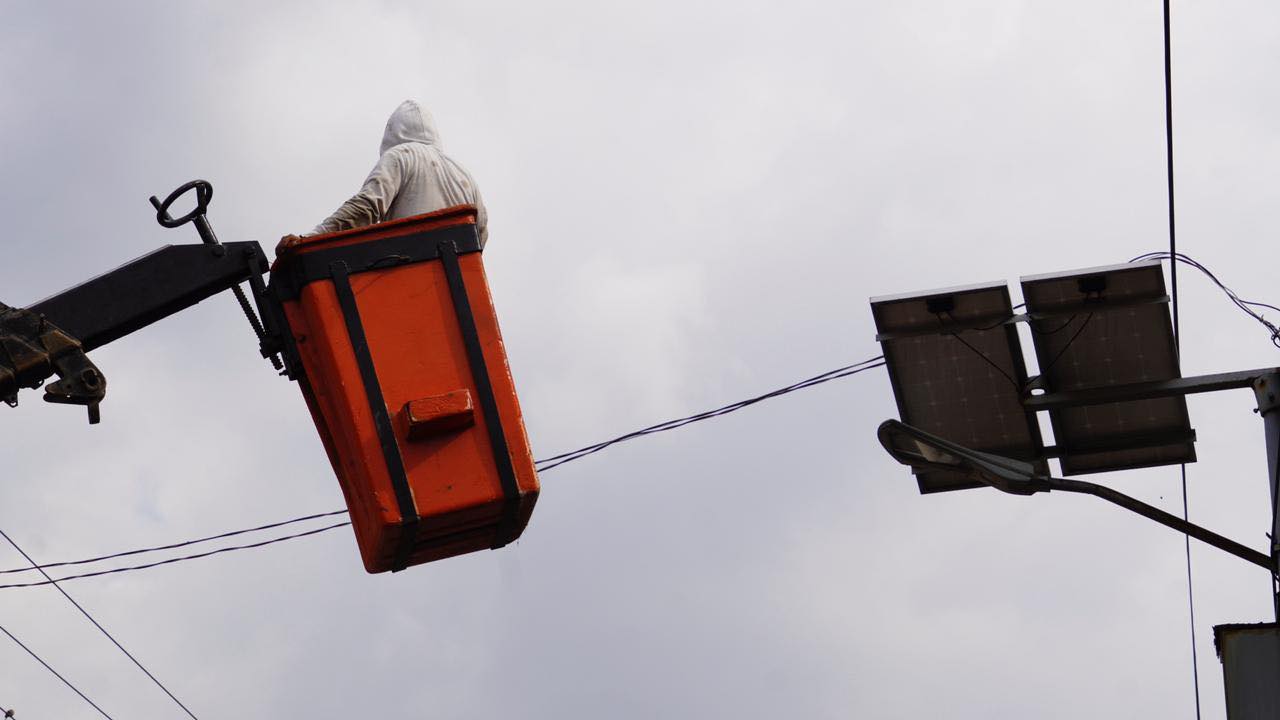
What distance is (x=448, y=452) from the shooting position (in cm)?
716

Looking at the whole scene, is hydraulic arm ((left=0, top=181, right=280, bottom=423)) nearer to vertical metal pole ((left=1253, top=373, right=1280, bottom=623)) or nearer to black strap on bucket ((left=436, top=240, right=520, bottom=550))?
black strap on bucket ((left=436, top=240, right=520, bottom=550))

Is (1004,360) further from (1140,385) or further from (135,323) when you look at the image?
(135,323)

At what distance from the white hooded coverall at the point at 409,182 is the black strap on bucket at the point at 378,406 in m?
0.50

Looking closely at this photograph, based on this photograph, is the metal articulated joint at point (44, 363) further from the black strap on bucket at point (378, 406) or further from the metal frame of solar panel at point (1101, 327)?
the metal frame of solar panel at point (1101, 327)

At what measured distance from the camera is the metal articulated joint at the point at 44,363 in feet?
23.8

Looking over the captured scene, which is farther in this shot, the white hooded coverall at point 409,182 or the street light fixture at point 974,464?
the street light fixture at point 974,464

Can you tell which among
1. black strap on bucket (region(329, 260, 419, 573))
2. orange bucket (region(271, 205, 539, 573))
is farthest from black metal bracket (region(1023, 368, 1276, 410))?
black strap on bucket (region(329, 260, 419, 573))

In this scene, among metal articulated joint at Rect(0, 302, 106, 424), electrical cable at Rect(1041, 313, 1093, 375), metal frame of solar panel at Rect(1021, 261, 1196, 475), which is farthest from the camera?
electrical cable at Rect(1041, 313, 1093, 375)

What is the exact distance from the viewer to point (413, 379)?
7.21 meters

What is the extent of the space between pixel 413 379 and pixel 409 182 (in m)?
1.24

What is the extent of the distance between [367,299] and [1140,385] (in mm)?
5098

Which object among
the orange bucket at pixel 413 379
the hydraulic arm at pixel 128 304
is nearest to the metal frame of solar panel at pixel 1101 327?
the orange bucket at pixel 413 379

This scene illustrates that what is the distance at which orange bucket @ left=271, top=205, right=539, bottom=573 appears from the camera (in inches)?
280

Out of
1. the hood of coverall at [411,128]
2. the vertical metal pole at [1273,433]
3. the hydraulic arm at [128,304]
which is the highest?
the hood of coverall at [411,128]
